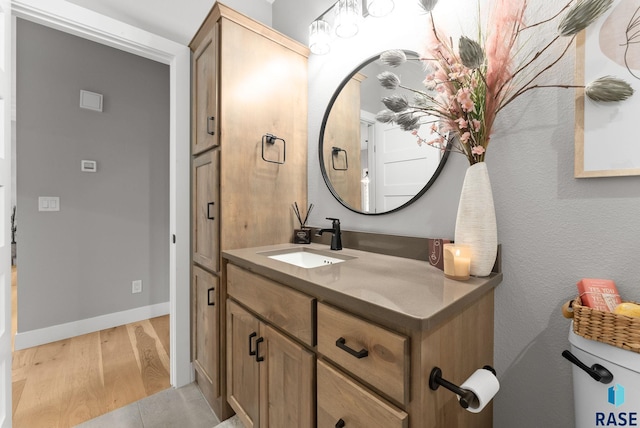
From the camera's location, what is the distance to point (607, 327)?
26.6 inches

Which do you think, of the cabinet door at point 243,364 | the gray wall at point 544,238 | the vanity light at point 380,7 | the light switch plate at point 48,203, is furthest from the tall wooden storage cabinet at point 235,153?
the light switch plate at point 48,203

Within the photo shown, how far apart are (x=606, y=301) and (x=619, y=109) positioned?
530mm

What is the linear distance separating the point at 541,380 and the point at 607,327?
380 mm

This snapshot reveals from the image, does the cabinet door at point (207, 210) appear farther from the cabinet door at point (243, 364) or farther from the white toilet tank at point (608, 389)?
the white toilet tank at point (608, 389)

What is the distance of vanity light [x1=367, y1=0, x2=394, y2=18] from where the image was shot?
1.30 metres

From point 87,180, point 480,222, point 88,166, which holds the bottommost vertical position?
point 480,222

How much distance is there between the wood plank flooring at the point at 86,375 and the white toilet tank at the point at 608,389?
2130 millimetres

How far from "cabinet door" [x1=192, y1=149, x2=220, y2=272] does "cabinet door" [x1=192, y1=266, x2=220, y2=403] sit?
0.33ft

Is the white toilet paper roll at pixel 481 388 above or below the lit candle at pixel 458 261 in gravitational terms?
below

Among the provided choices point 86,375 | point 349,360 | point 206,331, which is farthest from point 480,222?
point 86,375

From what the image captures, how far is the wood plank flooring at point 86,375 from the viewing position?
160 centimetres

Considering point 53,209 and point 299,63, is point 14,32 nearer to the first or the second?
point 53,209

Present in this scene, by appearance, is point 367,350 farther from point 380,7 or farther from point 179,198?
point 179,198

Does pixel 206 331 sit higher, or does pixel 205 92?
pixel 205 92
